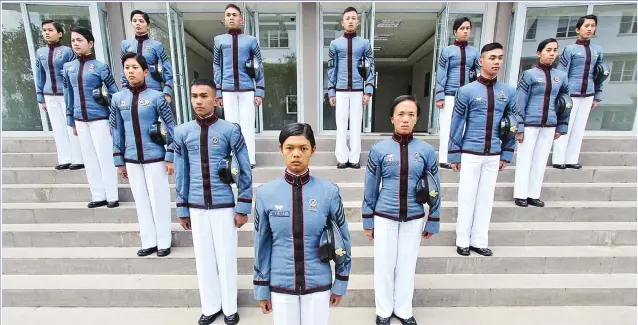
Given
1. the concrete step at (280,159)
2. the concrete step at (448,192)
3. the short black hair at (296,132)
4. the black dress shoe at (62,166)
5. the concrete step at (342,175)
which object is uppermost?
the short black hair at (296,132)

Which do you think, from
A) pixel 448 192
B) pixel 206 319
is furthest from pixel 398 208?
pixel 448 192

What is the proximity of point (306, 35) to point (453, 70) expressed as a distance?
356 centimetres

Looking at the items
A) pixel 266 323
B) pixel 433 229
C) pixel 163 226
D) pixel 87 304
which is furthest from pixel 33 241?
pixel 433 229

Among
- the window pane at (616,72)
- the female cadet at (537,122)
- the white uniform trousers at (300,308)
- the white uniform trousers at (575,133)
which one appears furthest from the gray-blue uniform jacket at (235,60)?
the window pane at (616,72)

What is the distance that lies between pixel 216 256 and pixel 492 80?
3.32 meters

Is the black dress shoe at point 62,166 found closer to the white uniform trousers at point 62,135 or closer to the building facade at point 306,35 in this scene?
the white uniform trousers at point 62,135

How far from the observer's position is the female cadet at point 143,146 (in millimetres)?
3182

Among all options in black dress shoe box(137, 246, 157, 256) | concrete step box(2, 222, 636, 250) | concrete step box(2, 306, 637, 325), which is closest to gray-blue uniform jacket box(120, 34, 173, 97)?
concrete step box(2, 222, 636, 250)

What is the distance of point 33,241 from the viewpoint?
3.85 m

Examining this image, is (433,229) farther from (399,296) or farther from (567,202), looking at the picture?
(567,202)

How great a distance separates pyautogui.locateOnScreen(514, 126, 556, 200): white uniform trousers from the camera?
408 centimetres

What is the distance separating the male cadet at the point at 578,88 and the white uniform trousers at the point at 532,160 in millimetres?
970

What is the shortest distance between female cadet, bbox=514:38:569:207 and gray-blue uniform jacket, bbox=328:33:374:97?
209cm

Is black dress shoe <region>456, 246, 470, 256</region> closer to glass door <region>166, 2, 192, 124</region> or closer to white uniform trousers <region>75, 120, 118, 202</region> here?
white uniform trousers <region>75, 120, 118, 202</region>
